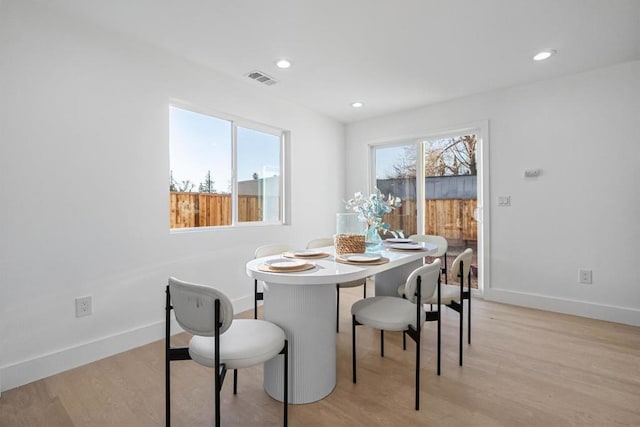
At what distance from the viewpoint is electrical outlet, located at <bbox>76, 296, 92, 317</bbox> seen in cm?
219

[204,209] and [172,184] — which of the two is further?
[204,209]

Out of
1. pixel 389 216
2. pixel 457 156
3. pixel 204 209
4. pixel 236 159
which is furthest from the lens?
pixel 389 216

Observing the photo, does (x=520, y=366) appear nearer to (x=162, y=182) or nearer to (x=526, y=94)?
(x=526, y=94)

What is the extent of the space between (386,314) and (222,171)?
224 centimetres

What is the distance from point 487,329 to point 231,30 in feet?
10.7

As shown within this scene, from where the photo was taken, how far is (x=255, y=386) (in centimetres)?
193

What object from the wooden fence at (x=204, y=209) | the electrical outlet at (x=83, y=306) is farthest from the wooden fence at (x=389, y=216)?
the electrical outlet at (x=83, y=306)

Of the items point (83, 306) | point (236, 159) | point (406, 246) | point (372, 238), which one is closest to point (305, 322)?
point (372, 238)

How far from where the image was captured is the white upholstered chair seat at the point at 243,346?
137 cm

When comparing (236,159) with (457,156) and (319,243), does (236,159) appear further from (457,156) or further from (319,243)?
(457,156)

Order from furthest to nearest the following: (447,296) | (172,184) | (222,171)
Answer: (222,171) → (172,184) → (447,296)

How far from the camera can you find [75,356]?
216cm

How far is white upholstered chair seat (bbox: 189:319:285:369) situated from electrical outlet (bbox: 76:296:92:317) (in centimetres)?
127

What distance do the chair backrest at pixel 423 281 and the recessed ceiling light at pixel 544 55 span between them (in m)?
2.23
